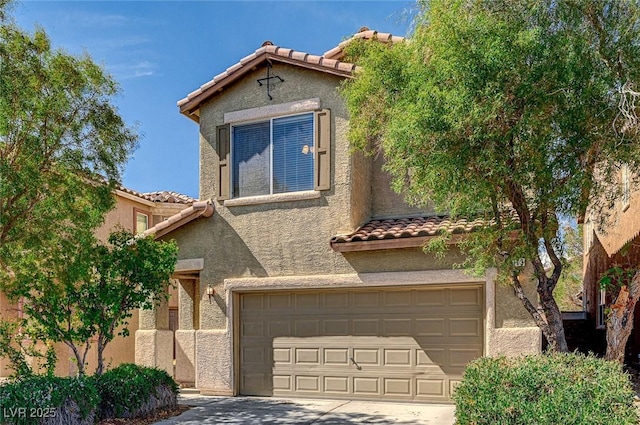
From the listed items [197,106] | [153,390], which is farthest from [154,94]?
[153,390]

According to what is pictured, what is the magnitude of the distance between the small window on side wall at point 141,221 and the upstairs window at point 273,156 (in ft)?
35.5

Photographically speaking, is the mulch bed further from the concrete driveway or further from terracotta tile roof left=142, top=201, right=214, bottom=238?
terracotta tile roof left=142, top=201, right=214, bottom=238

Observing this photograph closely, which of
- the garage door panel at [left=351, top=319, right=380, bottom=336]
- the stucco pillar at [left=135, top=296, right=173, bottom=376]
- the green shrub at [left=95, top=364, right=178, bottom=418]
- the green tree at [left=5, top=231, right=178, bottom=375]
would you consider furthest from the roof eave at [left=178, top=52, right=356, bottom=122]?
the green shrub at [left=95, top=364, right=178, bottom=418]

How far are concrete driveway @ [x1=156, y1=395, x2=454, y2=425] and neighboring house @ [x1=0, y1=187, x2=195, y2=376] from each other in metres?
5.72

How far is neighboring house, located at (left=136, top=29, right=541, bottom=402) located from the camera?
11.9 meters

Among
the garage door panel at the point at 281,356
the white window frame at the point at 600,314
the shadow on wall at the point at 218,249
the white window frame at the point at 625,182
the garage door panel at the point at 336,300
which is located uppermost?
the white window frame at the point at 625,182

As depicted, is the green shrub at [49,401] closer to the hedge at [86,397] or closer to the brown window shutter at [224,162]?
the hedge at [86,397]

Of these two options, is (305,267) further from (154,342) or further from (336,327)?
(154,342)

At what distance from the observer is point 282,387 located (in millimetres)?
13141

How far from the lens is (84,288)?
35.4 feet

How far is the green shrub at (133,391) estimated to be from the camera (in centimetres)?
1043

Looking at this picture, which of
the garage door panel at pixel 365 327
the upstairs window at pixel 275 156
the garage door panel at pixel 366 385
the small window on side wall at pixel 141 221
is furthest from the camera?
the small window on side wall at pixel 141 221

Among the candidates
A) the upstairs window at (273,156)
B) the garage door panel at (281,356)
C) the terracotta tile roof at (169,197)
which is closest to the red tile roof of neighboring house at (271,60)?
the upstairs window at (273,156)

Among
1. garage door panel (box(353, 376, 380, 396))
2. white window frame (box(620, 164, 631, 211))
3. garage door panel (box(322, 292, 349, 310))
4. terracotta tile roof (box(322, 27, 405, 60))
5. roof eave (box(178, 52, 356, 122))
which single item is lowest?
garage door panel (box(353, 376, 380, 396))
